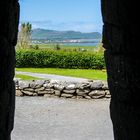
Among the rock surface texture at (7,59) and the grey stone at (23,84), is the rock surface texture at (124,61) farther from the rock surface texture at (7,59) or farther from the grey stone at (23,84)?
the grey stone at (23,84)

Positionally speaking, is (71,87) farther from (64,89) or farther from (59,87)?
(59,87)

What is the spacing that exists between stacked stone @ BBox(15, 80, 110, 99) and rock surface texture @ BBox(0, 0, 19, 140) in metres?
10.6

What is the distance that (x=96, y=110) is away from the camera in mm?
12805

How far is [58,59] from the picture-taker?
28000 millimetres

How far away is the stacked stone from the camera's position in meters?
14.5

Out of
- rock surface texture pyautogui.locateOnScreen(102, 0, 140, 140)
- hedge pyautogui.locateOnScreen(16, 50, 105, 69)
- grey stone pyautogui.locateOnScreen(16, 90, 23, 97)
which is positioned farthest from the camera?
hedge pyautogui.locateOnScreen(16, 50, 105, 69)

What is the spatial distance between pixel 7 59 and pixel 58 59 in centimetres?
2436

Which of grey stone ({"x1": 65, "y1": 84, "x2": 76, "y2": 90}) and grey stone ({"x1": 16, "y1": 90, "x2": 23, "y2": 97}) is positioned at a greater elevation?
grey stone ({"x1": 65, "y1": 84, "x2": 76, "y2": 90})

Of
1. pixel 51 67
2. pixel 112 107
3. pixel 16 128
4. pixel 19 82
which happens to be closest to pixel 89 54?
pixel 51 67

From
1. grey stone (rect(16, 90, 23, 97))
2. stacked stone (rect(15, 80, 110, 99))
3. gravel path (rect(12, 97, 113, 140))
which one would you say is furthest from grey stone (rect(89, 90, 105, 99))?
grey stone (rect(16, 90, 23, 97))

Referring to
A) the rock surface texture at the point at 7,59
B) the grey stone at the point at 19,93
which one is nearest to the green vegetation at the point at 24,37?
the grey stone at the point at 19,93

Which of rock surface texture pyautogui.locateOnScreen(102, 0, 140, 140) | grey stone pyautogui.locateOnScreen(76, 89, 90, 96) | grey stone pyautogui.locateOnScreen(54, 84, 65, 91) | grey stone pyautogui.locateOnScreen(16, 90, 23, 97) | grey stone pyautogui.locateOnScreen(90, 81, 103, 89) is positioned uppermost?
rock surface texture pyautogui.locateOnScreen(102, 0, 140, 140)

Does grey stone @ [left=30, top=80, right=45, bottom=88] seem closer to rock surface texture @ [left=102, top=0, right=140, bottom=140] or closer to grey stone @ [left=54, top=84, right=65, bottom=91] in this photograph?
grey stone @ [left=54, top=84, right=65, bottom=91]

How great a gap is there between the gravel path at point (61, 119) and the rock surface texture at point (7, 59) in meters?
5.72
